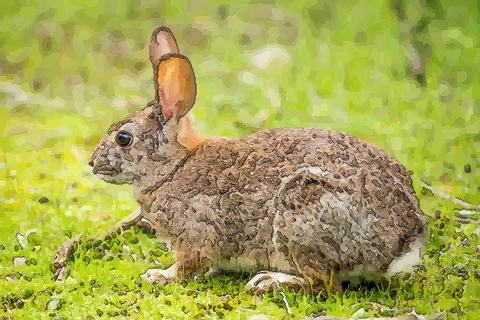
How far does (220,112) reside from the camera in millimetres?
7871

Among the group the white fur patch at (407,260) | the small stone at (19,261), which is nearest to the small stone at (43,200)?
the small stone at (19,261)

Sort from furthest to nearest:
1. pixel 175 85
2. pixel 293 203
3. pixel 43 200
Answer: pixel 43 200 → pixel 175 85 → pixel 293 203

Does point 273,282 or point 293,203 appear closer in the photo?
point 293,203

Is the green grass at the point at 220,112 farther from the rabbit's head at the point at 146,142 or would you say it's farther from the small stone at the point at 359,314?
the rabbit's head at the point at 146,142

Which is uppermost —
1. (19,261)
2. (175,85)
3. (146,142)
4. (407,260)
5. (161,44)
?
(161,44)

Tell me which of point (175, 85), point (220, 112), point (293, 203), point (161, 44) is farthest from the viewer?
point (220, 112)

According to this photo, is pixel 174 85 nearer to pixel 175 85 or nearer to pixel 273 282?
pixel 175 85

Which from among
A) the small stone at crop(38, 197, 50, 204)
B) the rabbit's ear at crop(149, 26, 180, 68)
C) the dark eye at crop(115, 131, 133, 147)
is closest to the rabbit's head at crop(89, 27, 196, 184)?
the dark eye at crop(115, 131, 133, 147)

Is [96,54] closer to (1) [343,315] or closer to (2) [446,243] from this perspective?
(2) [446,243]

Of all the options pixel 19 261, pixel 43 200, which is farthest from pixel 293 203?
pixel 43 200

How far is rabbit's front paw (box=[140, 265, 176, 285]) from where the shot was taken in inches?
202

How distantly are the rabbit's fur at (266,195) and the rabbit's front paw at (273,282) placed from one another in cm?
4

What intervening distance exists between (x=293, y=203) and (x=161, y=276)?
77 cm

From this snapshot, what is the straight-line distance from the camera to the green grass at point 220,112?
4918 mm
